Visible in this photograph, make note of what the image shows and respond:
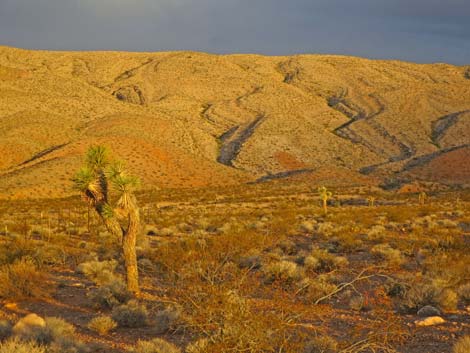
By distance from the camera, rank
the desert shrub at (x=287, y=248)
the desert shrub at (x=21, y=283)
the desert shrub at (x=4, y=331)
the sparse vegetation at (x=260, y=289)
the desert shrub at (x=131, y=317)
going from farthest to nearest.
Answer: the desert shrub at (x=287, y=248) → the desert shrub at (x=21, y=283) → the desert shrub at (x=131, y=317) → the desert shrub at (x=4, y=331) → the sparse vegetation at (x=260, y=289)

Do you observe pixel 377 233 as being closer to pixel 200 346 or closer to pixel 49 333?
pixel 49 333

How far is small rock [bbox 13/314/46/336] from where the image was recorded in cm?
870

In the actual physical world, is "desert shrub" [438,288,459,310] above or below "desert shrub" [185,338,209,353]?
below

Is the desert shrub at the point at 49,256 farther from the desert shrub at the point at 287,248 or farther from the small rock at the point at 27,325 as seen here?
the desert shrub at the point at 287,248

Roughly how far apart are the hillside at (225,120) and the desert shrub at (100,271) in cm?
3814

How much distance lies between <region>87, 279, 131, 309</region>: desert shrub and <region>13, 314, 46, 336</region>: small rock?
2.00 meters

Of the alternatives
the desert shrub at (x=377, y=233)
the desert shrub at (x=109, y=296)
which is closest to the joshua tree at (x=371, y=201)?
the desert shrub at (x=377, y=233)

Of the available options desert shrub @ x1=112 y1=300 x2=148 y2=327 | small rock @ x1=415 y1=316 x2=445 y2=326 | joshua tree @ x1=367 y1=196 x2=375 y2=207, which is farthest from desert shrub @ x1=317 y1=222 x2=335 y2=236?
joshua tree @ x1=367 y1=196 x2=375 y2=207

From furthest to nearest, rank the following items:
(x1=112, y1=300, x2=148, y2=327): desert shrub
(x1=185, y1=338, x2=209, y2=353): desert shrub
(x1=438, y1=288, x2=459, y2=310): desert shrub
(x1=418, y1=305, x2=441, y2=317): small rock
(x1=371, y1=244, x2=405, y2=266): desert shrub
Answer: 1. (x1=371, y1=244, x2=405, y2=266): desert shrub
2. (x1=438, y1=288, x2=459, y2=310): desert shrub
3. (x1=418, y1=305, x2=441, y2=317): small rock
4. (x1=112, y1=300, x2=148, y2=327): desert shrub
5. (x1=185, y1=338, x2=209, y2=353): desert shrub

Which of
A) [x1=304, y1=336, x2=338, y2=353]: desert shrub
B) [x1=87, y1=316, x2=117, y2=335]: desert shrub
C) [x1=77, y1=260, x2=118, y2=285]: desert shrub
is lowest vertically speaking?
[x1=77, y1=260, x2=118, y2=285]: desert shrub

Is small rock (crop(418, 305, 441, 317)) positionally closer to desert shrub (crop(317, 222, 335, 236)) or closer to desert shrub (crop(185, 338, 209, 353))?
desert shrub (crop(185, 338, 209, 353))

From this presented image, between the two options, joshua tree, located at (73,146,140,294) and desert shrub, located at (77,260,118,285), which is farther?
desert shrub, located at (77,260,118,285)

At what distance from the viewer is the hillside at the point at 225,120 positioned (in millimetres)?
65562

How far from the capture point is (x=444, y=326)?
9.56 metres
